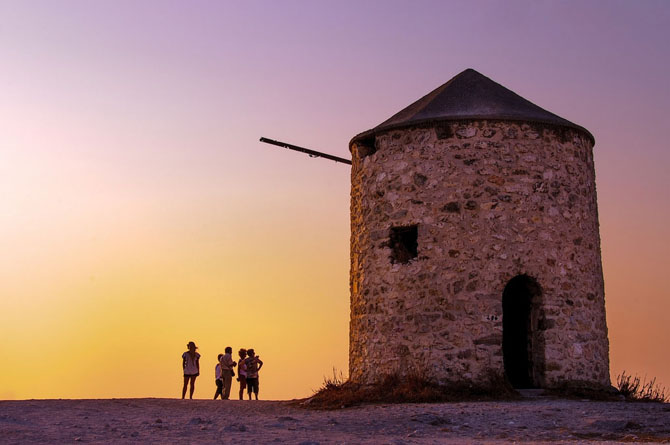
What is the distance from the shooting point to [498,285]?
1470 cm

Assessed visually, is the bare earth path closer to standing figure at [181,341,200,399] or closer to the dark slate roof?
standing figure at [181,341,200,399]

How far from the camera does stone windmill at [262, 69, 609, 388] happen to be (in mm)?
14719

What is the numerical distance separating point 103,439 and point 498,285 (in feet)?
24.7

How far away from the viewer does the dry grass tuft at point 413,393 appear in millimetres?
14005

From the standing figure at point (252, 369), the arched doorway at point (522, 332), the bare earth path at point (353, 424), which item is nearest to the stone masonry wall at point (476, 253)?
the arched doorway at point (522, 332)

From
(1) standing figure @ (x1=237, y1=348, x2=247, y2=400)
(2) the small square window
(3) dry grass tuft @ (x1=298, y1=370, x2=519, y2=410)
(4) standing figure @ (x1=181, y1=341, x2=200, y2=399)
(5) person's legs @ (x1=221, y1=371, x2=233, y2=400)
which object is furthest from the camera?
Answer: (1) standing figure @ (x1=237, y1=348, x2=247, y2=400)

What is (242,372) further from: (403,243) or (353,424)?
(353,424)

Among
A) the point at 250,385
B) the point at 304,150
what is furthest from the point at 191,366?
the point at 304,150

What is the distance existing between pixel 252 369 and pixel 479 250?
19.0 ft

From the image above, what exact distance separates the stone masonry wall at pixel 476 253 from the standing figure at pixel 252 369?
9.75 ft

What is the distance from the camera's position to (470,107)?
1560 centimetres

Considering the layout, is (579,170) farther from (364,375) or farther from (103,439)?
(103,439)

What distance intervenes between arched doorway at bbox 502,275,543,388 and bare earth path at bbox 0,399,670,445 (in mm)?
1490

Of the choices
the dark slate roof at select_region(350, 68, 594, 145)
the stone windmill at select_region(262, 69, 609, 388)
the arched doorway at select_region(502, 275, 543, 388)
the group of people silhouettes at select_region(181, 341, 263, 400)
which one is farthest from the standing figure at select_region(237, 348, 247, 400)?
the arched doorway at select_region(502, 275, 543, 388)
